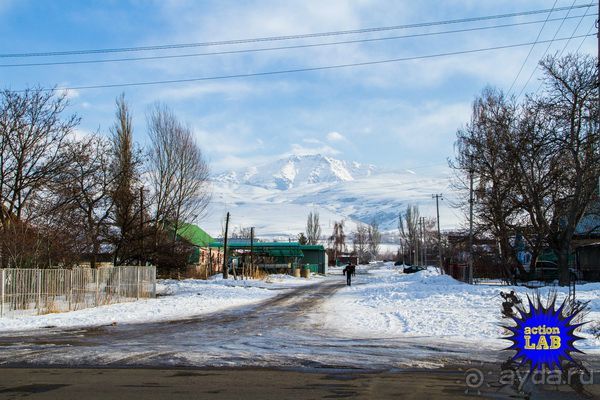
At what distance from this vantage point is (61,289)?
23.5m

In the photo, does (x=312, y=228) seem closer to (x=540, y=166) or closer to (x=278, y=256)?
(x=278, y=256)

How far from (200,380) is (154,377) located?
829mm

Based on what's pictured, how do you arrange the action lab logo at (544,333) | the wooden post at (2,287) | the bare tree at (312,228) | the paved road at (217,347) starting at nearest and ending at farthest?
the action lab logo at (544,333), the paved road at (217,347), the wooden post at (2,287), the bare tree at (312,228)

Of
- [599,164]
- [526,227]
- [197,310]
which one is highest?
[599,164]

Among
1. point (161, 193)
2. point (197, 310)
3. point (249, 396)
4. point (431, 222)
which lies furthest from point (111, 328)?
point (431, 222)

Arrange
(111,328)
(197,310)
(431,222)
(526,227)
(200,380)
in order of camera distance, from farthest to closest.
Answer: (431,222) < (526,227) < (197,310) < (111,328) < (200,380)

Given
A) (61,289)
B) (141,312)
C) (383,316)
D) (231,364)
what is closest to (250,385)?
(231,364)

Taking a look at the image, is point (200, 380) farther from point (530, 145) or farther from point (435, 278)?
point (435, 278)

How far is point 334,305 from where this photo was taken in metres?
26.0

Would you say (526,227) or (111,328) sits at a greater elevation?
(526,227)

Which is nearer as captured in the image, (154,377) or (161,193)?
(154,377)

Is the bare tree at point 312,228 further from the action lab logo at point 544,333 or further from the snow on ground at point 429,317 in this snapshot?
the action lab logo at point 544,333

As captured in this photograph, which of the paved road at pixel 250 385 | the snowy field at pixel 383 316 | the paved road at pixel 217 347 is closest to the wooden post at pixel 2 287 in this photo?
the snowy field at pixel 383 316

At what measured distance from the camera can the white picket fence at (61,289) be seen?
21.2m
